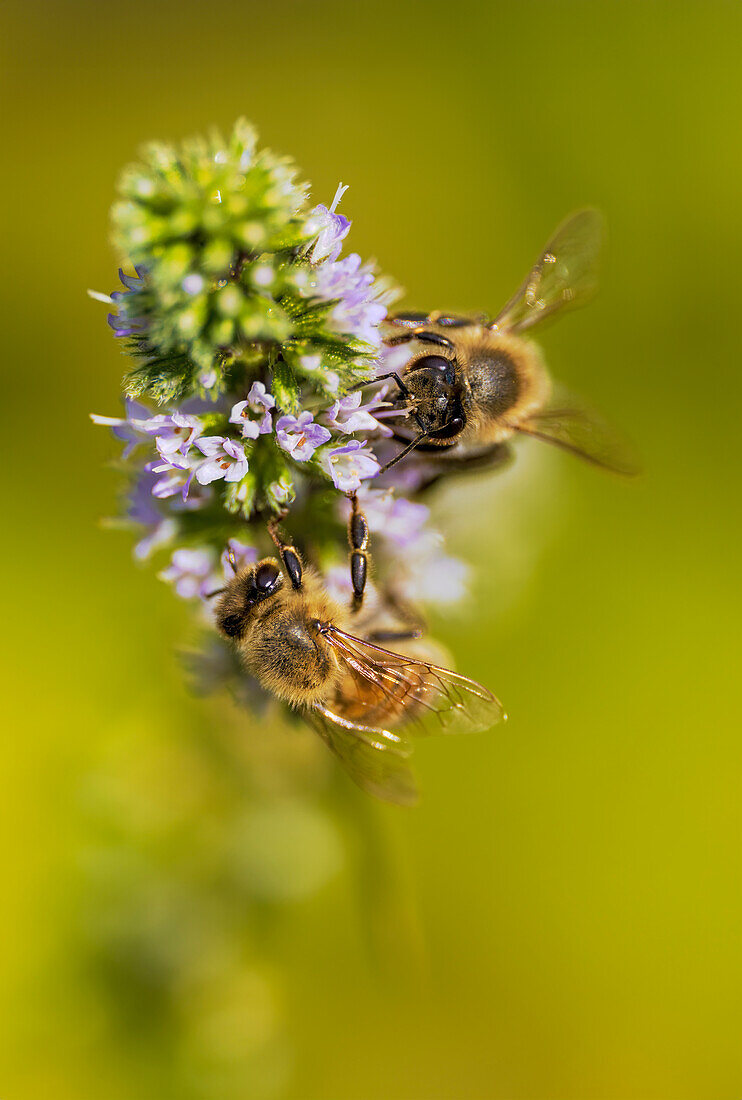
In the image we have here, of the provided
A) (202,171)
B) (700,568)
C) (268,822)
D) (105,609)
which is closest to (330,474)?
(202,171)

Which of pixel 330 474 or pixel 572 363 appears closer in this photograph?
pixel 330 474

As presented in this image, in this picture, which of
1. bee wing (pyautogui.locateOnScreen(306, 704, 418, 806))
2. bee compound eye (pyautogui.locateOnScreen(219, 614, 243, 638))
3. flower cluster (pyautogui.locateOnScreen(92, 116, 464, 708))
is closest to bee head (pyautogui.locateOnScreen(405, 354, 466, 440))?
flower cluster (pyautogui.locateOnScreen(92, 116, 464, 708))

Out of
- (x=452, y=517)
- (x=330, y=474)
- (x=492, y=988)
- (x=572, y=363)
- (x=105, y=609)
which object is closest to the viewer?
(x=330, y=474)

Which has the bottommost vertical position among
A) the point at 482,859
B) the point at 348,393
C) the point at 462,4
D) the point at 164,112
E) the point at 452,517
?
the point at 482,859

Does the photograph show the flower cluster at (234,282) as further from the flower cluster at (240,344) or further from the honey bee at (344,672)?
the honey bee at (344,672)

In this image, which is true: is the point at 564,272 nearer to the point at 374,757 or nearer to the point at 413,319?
the point at 413,319

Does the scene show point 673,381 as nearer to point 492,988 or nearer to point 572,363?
point 572,363

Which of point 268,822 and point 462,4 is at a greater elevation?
point 462,4

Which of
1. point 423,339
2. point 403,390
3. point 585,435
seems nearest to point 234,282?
point 403,390
